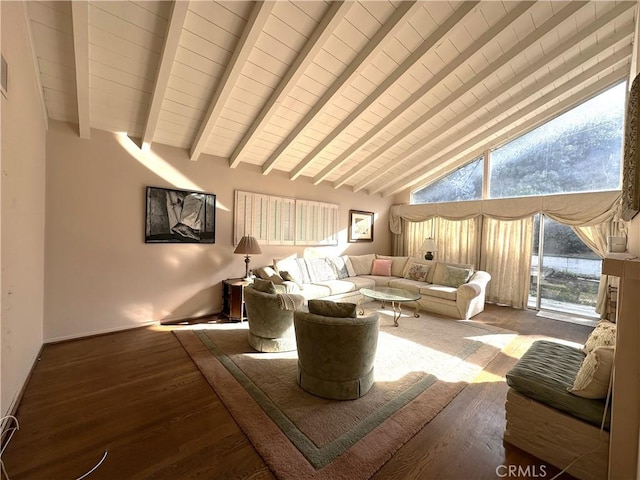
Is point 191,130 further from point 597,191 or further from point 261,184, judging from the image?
point 597,191

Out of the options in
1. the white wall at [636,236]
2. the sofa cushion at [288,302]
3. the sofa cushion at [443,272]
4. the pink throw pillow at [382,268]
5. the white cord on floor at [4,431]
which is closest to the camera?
the white cord on floor at [4,431]

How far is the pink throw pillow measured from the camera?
568cm

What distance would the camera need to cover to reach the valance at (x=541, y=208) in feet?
13.0

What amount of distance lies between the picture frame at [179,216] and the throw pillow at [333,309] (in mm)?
2581

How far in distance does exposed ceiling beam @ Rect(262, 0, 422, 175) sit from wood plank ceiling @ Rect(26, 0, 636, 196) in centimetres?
1

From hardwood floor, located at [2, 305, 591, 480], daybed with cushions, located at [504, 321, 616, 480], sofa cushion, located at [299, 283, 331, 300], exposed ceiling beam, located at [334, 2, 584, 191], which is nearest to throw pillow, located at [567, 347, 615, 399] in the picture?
daybed with cushions, located at [504, 321, 616, 480]

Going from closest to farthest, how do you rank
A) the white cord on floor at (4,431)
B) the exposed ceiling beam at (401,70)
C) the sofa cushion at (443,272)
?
the white cord on floor at (4,431)
the exposed ceiling beam at (401,70)
the sofa cushion at (443,272)

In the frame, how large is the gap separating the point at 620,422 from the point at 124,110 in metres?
4.78

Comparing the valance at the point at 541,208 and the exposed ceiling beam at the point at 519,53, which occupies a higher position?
the exposed ceiling beam at the point at 519,53

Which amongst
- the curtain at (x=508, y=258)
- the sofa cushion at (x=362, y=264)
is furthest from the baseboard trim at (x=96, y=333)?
the curtain at (x=508, y=258)

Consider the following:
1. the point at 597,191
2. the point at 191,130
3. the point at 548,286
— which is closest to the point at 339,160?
the point at 191,130

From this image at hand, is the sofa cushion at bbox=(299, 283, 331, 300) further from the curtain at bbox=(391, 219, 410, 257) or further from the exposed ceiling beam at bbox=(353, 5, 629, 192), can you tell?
the curtain at bbox=(391, 219, 410, 257)

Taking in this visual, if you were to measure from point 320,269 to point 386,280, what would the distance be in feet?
4.58

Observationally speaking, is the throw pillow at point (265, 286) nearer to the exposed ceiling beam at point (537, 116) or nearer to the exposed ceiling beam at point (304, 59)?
the exposed ceiling beam at point (304, 59)
